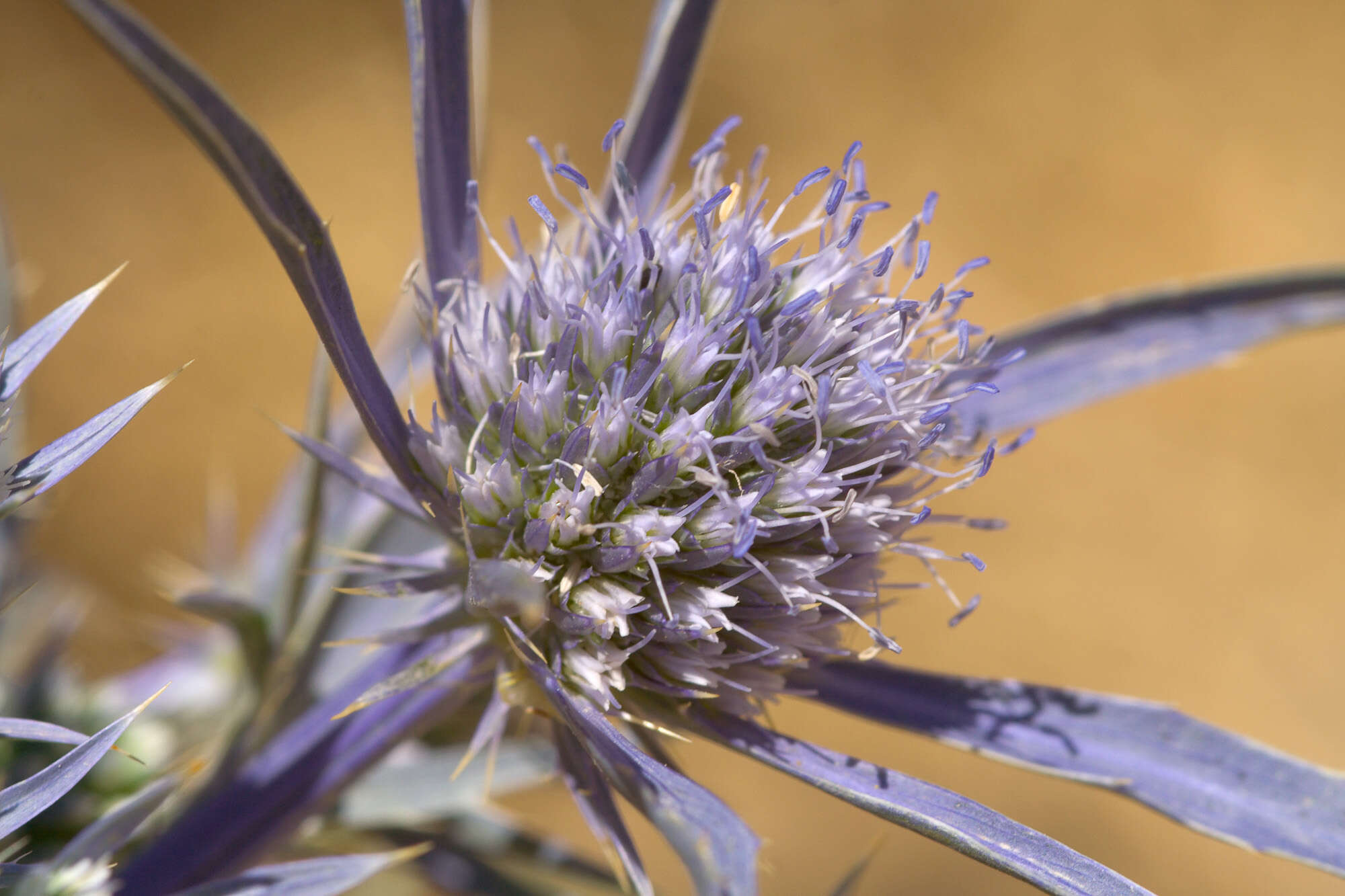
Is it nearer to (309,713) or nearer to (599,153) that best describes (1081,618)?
(599,153)

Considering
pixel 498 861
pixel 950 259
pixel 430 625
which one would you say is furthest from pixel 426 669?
pixel 950 259

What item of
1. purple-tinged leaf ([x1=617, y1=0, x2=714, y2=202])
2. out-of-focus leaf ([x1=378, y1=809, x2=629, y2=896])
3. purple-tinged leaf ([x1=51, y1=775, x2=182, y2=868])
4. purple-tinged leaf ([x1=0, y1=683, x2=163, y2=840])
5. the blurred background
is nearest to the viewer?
purple-tinged leaf ([x1=0, y1=683, x2=163, y2=840])

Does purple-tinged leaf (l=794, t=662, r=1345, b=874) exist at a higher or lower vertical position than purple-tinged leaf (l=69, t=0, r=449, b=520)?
lower

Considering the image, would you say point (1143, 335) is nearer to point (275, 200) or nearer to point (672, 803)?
point (672, 803)

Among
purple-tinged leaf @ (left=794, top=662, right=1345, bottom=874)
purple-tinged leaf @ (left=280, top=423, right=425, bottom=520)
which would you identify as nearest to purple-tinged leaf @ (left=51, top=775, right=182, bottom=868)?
purple-tinged leaf @ (left=280, top=423, right=425, bottom=520)

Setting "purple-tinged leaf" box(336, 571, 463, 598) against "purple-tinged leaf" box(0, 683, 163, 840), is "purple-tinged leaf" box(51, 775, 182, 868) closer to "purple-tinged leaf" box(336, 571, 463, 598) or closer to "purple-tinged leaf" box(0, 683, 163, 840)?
"purple-tinged leaf" box(0, 683, 163, 840)

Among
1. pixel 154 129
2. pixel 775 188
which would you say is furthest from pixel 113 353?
pixel 775 188
